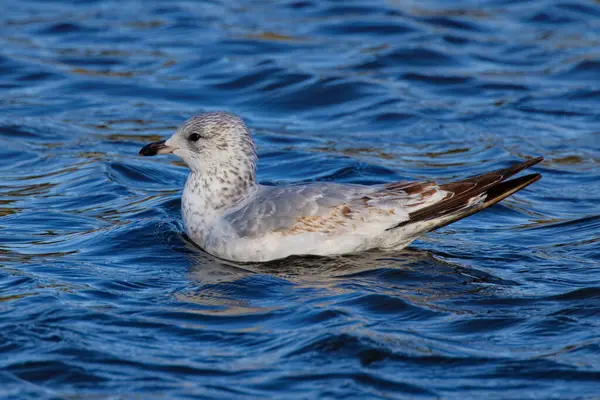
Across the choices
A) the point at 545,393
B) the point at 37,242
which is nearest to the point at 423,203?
the point at 545,393

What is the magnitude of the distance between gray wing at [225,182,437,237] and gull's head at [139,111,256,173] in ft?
2.02

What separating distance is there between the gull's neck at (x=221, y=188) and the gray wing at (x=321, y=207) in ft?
1.19

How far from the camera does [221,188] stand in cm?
848

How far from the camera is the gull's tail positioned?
7.88m

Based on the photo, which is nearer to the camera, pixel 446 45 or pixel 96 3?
pixel 446 45

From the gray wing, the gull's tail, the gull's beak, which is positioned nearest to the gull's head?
the gull's beak

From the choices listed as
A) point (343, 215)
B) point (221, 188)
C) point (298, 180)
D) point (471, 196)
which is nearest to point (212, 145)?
point (221, 188)

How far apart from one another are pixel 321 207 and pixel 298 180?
2.91m

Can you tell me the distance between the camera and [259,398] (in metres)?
5.80

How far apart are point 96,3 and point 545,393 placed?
515 inches

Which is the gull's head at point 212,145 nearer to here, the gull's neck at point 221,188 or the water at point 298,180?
the gull's neck at point 221,188

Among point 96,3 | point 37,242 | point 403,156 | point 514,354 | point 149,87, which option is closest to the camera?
point 514,354

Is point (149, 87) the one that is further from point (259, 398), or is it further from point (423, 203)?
point (259, 398)

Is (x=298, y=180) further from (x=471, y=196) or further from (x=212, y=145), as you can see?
(x=471, y=196)
